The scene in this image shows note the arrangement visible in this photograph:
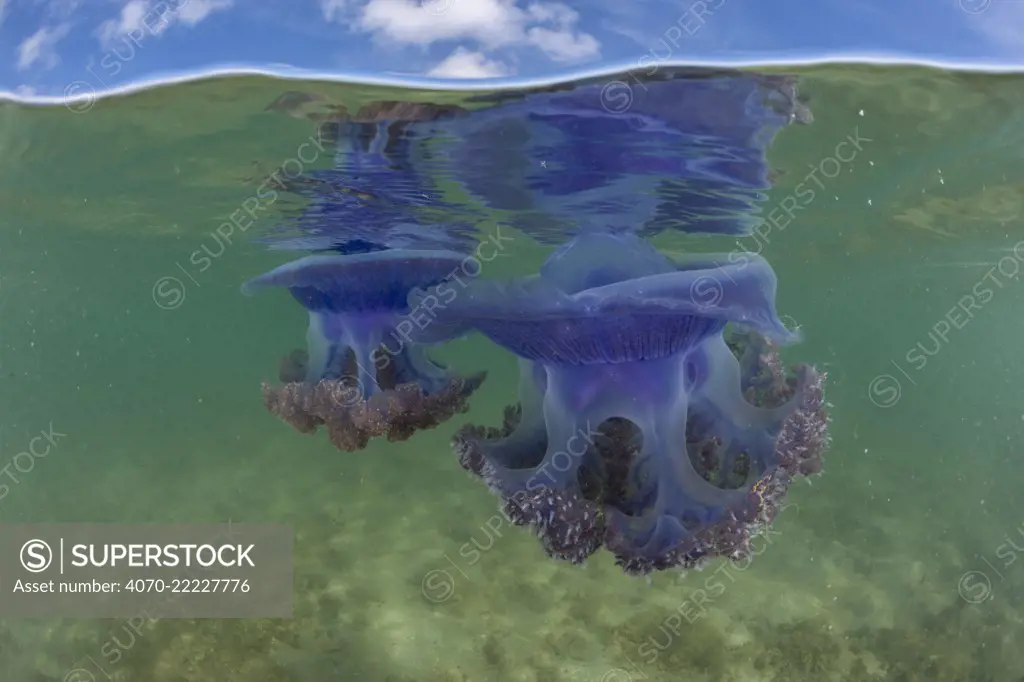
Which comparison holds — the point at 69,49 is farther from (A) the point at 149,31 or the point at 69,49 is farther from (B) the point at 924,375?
(B) the point at 924,375

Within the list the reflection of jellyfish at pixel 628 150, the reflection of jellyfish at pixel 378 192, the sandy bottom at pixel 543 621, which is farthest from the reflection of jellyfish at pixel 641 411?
the sandy bottom at pixel 543 621

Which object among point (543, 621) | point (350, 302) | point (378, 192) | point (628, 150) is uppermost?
point (628, 150)

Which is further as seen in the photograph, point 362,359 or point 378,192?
point 378,192

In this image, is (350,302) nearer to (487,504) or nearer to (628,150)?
(628,150)

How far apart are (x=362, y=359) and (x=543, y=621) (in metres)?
3.30

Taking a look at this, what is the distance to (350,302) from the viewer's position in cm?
635

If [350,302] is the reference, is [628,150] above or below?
above

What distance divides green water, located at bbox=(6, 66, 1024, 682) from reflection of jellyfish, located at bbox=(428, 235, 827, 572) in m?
1.45

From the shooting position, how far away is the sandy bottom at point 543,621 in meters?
6.86

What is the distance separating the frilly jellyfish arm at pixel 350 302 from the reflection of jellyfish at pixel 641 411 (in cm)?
145

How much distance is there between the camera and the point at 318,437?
12500 mm

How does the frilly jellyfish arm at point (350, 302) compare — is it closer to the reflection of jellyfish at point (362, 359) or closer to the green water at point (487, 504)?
the reflection of jellyfish at point (362, 359)

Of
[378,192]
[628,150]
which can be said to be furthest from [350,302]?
[628,150]

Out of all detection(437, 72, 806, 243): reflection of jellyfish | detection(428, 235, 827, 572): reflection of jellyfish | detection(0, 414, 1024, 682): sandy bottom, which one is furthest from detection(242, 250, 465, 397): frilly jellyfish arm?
detection(0, 414, 1024, 682): sandy bottom
